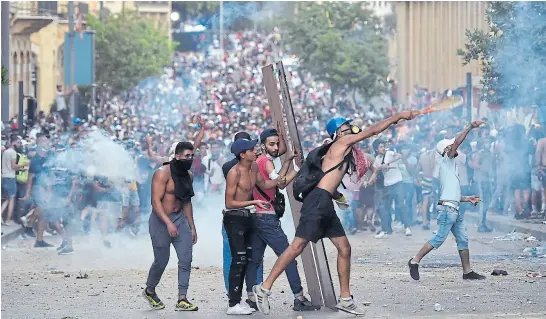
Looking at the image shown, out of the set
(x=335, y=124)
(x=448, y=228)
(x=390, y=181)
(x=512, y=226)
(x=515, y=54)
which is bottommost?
(x=512, y=226)

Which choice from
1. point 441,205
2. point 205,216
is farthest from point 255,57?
point 441,205

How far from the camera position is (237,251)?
9719 mm

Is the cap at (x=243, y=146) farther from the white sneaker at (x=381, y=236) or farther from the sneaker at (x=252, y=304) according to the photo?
the white sneaker at (x=381, y=236)

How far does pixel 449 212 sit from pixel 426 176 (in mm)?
8053

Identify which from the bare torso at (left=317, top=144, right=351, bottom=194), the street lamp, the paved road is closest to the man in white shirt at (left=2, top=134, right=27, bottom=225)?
the paved road

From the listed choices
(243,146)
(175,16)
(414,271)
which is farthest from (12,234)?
(175,16)

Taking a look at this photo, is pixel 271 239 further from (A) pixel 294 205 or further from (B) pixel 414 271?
(B) pixel 414 271

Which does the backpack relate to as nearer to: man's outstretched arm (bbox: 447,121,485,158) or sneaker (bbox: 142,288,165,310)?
sneaker (bbox: 142,288,165,310)

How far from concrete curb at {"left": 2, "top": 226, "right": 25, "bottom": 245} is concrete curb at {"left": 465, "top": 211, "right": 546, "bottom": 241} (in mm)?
7007

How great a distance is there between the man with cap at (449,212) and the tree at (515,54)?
6114mm

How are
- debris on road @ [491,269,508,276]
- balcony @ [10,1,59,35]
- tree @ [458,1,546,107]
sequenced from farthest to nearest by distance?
1. balcony @ [10,1,59,35]
2. tree @ [458,1,546,107]
3. debris on road @ [491,269,508,276]

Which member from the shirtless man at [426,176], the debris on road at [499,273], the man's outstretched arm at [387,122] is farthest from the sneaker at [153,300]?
the shirtless man at [426,176]

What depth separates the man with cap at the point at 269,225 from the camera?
9719mm

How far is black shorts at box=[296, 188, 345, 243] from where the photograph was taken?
927 centimetres
